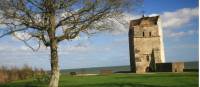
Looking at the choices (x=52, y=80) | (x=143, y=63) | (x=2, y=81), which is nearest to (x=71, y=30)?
(x=52, y=80)

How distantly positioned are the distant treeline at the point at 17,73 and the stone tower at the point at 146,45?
17029mm

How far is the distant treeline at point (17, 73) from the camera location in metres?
38.6

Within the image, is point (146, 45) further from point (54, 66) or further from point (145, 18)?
point (54, 66)

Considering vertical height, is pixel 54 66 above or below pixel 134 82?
above

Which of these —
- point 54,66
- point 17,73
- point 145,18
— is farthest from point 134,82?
point 145,18

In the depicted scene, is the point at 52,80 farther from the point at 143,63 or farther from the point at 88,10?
the point at 143,63

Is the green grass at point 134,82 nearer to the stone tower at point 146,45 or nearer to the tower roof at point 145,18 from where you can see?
the stone tower at point 146,45

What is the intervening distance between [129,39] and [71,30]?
36.2m

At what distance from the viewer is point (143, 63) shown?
54719mm

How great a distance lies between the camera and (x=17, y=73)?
4259cm

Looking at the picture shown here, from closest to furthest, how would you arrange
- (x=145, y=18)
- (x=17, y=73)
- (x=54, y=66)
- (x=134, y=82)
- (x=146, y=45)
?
(x=54, y=66) < (x=134, y=82) < (x=17, y=73) < (x=146, y=45) < (x=145, y=18)

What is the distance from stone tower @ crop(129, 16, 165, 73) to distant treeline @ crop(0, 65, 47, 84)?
55.9 ft

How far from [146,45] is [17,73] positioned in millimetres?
21081

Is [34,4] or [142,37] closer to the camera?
[34,4]
